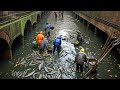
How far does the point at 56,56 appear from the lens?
13.5m

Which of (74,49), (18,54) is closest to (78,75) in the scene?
(74,49)

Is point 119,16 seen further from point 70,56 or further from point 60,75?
point 60,75

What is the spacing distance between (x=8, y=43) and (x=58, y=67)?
442cm

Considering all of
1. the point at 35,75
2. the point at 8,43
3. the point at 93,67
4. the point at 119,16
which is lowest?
the point at 35,75

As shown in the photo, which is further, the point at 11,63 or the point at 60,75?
the point at 11,63

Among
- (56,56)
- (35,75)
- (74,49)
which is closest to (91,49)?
(74,49)

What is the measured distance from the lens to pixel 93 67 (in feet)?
31.9

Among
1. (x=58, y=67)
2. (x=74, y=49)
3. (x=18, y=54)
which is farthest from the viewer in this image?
(x=74, y=49)

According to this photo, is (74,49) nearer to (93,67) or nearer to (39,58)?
(39,58)

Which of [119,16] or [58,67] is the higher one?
[119,16]

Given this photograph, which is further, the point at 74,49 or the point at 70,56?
the point at 74,49

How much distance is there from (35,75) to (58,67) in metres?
2.06
